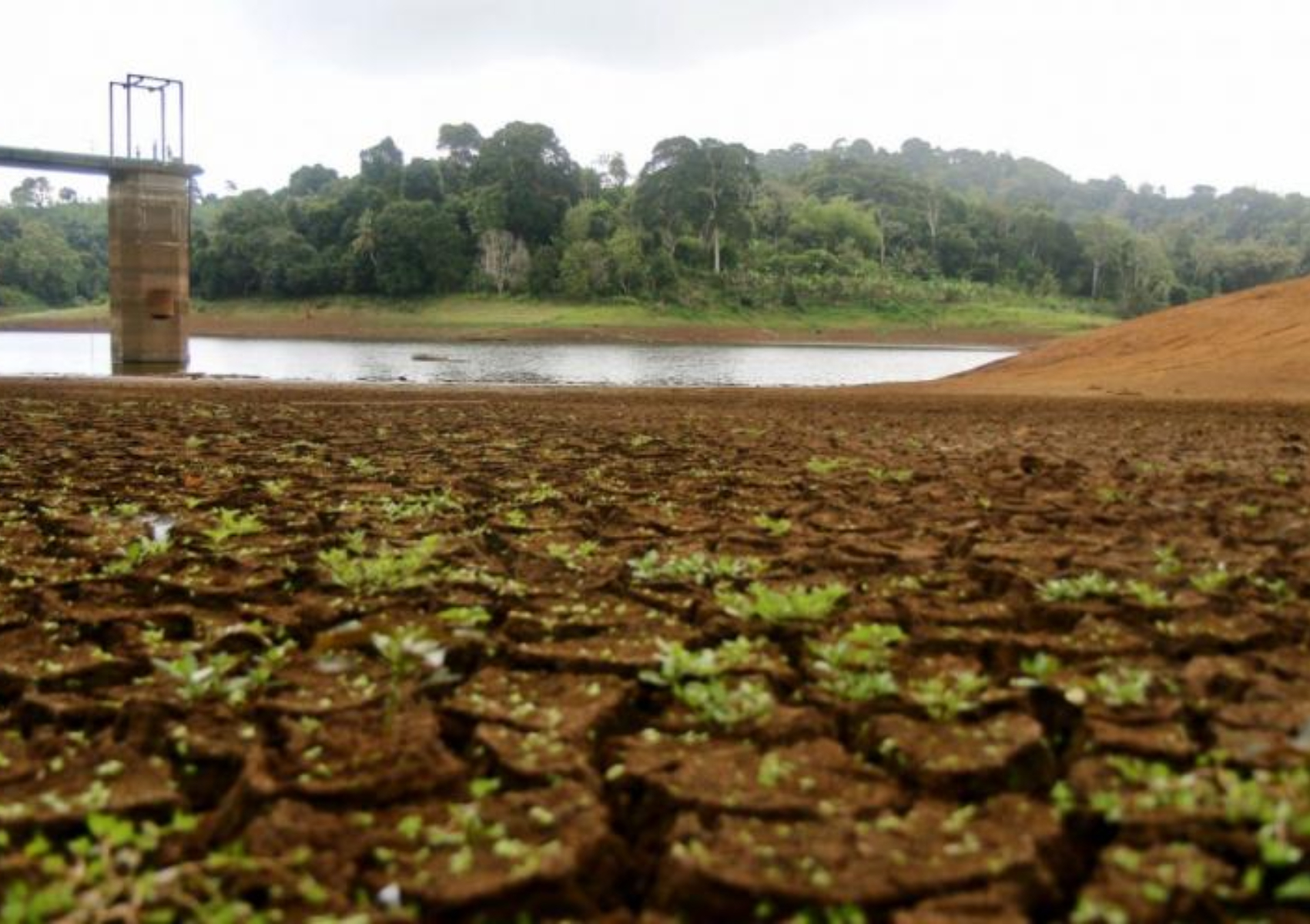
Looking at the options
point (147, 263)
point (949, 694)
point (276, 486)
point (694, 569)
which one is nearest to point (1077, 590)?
point (949, 694)

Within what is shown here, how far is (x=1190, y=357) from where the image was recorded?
18.1 m

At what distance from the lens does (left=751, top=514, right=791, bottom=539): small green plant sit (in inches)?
171

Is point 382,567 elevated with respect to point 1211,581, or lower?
lower

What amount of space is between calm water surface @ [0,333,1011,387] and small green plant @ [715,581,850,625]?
17598 millimetres

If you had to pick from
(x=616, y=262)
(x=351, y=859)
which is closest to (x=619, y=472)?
(x=351, y=859)

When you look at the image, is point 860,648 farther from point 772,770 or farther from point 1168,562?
point 1168,562

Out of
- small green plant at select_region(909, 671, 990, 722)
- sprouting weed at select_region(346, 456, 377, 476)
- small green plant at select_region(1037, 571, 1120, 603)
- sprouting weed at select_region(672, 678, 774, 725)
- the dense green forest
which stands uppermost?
the dense green forest

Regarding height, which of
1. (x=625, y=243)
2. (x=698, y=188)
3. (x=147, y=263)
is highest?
(x=698, y=188)

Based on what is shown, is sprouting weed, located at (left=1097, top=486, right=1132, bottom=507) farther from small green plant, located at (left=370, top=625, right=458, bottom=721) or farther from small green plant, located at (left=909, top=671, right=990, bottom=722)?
small green plant, located at (left=370, top=625, right=458, bottom=721)

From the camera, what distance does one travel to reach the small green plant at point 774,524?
433cm

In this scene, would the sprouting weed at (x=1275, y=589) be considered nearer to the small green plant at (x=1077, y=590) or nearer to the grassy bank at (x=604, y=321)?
the small green plant at (x=1077, y=590)

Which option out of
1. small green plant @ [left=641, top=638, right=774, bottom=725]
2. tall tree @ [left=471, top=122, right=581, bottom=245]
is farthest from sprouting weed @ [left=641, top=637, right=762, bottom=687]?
tall tree @ [left=471, top=122, right=581, bottom=245]

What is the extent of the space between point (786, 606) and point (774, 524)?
1.48 m

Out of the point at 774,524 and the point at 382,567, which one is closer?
the point at 382,567
